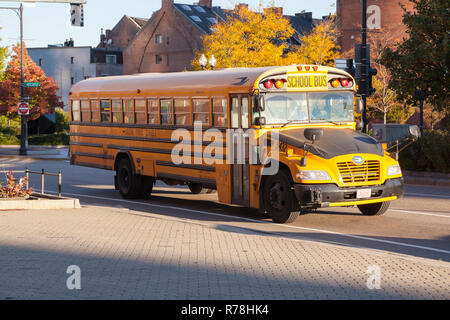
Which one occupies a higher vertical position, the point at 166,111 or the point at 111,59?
the point at 111,59

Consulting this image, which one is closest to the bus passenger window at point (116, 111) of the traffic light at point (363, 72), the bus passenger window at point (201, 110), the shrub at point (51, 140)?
the bus passenger window at point (201, 110)

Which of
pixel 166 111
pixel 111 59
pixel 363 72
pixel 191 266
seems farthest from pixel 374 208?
pixel 111 59

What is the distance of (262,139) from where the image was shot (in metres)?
14.1

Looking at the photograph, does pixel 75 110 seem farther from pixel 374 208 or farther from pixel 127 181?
pixel 374 208

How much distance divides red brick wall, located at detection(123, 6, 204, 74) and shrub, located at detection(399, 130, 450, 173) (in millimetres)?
52234

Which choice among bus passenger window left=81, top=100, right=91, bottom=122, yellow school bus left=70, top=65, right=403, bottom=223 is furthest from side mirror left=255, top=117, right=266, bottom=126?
bus passenger window left=81, top=100, right=91, bottom=122

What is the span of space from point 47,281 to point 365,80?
1886cm

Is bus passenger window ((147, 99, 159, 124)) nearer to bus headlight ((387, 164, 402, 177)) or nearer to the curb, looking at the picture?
the curb

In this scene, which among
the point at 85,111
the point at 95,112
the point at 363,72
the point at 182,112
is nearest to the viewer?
the point at 182,112

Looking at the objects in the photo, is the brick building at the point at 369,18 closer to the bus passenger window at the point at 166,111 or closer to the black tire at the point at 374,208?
the bus passenger window at the point at 166,111

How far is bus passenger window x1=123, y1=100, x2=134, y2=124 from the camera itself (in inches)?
728

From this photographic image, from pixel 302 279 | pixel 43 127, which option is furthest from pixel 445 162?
pixel 43 127

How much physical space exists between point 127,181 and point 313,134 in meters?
6.68
